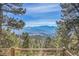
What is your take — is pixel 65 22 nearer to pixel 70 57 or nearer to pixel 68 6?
pixel 68 6

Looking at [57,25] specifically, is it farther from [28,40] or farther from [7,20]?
[7,20]

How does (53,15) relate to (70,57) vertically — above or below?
above

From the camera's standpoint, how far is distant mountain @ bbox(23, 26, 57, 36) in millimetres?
1355

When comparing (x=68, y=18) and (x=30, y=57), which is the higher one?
(x=68, y=18)

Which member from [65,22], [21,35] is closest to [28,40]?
[21,35]

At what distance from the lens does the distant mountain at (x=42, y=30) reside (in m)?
1.36

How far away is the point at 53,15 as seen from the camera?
1.36m

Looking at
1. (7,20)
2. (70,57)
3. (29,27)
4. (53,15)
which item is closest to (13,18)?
(7,20)

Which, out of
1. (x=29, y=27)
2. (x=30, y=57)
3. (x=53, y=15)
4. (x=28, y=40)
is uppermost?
(x=53, y=15)

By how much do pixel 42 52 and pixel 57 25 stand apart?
0.26 metres

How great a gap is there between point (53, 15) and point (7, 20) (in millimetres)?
392

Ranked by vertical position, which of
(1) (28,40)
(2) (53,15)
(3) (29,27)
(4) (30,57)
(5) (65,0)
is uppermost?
(5) (65,0)

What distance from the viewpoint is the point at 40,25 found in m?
1.36

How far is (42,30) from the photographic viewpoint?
4.45 feet
